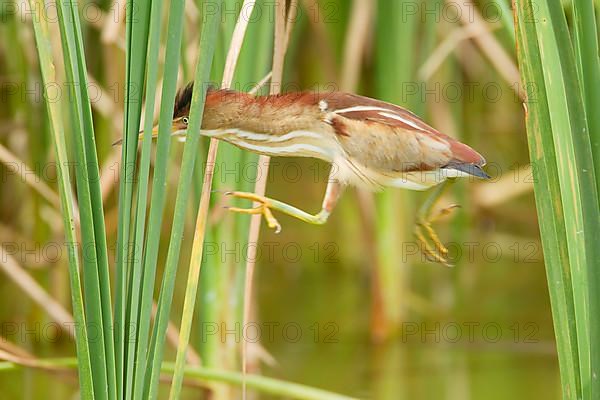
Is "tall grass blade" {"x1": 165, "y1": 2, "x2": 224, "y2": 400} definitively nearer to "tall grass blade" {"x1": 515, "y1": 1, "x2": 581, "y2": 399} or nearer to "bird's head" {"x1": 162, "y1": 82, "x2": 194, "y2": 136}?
"bird's head" {"x1": 162, "y1": 82, "x2": 194, "y2": 136}

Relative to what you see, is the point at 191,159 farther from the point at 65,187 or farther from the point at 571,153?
the point at 571,153

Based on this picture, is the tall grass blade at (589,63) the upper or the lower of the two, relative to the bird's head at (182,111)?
upper

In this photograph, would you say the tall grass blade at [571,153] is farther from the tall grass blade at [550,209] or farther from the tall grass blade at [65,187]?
the tall grass blade at [65,187]

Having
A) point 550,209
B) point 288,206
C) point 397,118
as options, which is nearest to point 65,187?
point 288,206

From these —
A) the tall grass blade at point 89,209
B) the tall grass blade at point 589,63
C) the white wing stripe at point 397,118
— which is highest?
the tall grass blade at point 589,63

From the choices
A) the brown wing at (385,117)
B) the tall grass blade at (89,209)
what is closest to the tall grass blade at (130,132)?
the tall grass blade at (89,209)

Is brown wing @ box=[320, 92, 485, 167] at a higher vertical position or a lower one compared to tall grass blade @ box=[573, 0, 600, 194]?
lower

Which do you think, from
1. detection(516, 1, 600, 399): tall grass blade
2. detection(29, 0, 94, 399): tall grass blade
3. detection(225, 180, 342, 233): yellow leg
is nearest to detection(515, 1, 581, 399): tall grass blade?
detection(516, 1, 600, 399): tall grass blade

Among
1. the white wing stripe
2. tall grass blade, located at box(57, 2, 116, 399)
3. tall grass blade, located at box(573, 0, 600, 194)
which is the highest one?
tall grass blade, located at box(573, 0, 600, 194)

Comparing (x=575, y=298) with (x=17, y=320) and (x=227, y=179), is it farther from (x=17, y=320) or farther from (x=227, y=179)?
(x=17, y=320)

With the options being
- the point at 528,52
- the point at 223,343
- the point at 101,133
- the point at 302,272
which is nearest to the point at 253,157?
the point at 223,343
